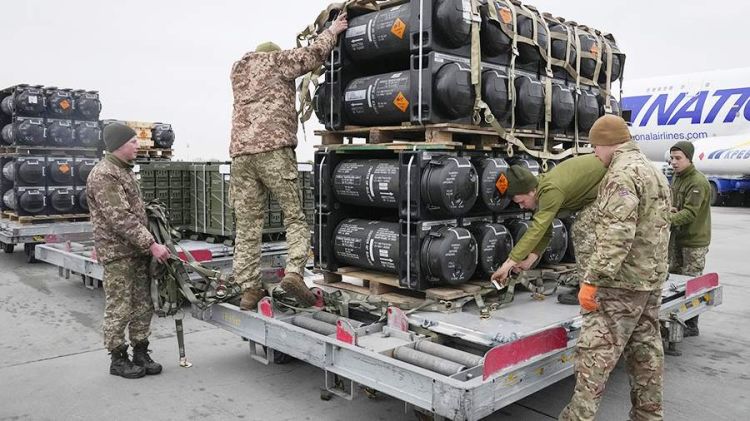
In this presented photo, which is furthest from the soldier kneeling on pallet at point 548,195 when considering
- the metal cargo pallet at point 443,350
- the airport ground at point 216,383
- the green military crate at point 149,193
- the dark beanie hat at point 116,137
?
the green military crate at point 149,193

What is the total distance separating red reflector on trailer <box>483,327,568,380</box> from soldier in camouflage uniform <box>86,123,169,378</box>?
9.41 ft

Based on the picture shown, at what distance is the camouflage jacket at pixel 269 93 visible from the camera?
16.5 ft

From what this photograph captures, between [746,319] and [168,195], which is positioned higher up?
[168,195]

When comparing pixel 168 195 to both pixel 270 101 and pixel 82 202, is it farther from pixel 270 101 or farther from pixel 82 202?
pixel 270 101

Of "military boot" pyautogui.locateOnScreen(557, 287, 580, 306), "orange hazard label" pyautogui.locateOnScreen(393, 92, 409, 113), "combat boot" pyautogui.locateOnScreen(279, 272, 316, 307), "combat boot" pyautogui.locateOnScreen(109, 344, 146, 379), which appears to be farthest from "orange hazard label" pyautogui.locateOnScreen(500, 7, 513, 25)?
"combat boot" pyautogui.locateOnScreen(109, 344, 146, 379)

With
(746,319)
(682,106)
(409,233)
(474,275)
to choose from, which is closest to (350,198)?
(409,233)

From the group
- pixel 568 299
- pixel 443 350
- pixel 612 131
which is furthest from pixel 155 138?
pixel 612 131

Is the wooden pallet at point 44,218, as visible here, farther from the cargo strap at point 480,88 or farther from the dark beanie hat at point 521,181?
the dark beanie hat at point 521,181

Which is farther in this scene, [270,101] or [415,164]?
[270,101]

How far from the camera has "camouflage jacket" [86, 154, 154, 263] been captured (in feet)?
16.0

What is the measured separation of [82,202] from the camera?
1109cm

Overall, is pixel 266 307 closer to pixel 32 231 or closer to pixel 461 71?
pixel 461 71

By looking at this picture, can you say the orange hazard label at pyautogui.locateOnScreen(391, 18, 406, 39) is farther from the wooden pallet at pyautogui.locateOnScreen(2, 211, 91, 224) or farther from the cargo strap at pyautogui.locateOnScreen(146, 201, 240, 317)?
the wooden pallet at pyautogui.locateOnScreen(2, 211, 91, 224)

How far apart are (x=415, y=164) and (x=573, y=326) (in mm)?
1599
